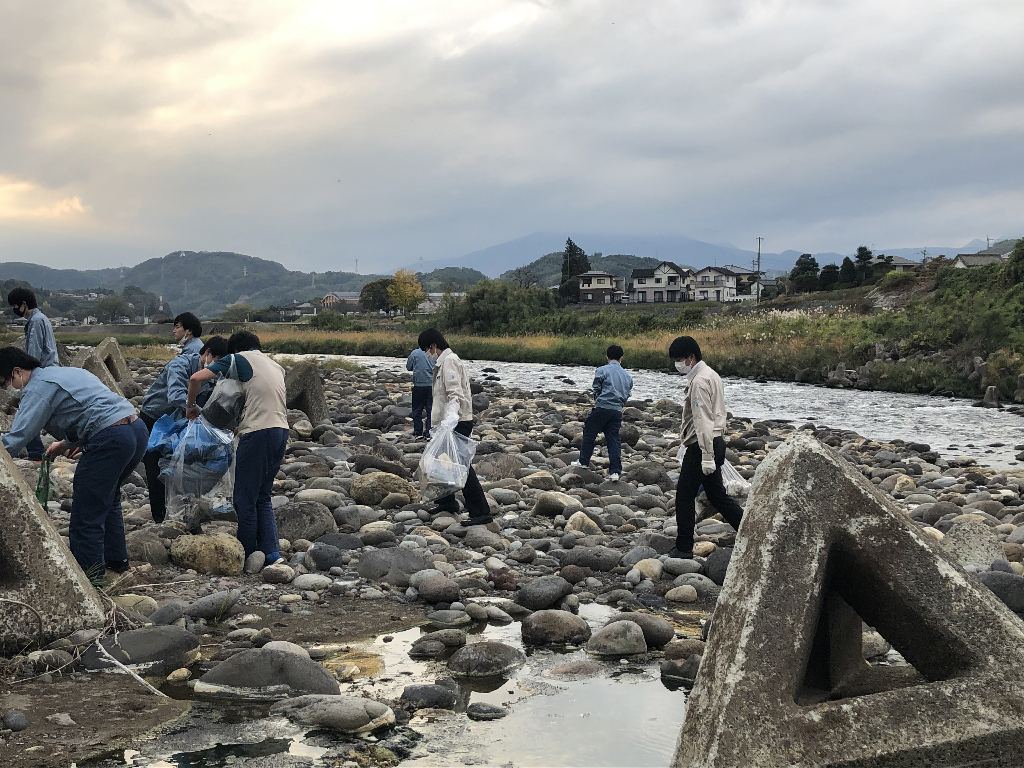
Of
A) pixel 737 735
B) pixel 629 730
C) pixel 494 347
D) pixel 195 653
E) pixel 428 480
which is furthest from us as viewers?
pixel 494 347

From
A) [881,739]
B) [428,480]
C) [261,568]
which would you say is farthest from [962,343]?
[881,739]

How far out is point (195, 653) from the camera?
5.50m

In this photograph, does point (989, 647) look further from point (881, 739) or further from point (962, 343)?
point (962, 343)

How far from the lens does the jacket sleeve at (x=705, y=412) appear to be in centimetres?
745

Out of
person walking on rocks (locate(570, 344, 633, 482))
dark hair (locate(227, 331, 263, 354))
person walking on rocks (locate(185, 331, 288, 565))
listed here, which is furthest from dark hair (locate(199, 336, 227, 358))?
person walking on rocks (locate(570, 344, 633, 482))

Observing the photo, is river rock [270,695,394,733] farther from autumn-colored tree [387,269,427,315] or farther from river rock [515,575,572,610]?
autumn-colored tree [387,269,427,315]

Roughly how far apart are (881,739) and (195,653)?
4194mm

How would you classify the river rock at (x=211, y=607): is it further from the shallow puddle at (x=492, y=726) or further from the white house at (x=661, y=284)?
the white house at (x=661, y=284)

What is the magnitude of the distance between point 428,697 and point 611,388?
7.45m

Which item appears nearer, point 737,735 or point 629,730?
point 737,735

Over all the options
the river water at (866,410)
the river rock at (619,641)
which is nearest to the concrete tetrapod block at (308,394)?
the river water at (866,410)

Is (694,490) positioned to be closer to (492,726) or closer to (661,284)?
(492,726)

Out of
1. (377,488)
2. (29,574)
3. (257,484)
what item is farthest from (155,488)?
(29,574)

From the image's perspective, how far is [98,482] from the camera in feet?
20.5
